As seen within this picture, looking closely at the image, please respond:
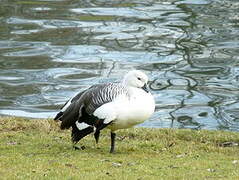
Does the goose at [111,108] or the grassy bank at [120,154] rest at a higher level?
the goose at [111,108]

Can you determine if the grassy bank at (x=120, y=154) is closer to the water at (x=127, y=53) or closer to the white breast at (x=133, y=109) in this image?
the white breast at (x=133, y=109)

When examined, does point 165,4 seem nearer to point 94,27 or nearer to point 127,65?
point 94,27

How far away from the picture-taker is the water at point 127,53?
18312 mm

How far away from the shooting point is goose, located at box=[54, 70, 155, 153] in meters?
10.7

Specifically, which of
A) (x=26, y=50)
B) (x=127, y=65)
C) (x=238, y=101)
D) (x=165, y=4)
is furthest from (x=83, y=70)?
(x=165, y=4)

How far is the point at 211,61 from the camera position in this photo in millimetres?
22406

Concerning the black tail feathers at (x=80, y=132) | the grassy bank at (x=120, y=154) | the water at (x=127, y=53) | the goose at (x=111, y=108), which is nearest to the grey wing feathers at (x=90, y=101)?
the goose at (x=111, y=108)

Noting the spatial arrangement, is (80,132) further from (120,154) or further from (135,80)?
(135,80)

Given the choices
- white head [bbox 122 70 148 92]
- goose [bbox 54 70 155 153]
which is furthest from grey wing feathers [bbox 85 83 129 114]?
white head [bbox 122 70 148 92]

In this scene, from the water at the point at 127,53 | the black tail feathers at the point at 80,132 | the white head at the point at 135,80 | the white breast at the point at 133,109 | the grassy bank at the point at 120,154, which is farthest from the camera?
the water at the point at 127,53

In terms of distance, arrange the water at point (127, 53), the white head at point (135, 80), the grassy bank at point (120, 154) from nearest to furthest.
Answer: the grassy bank at point (120, 154), the white head at point (135, 80), the water at point (127, 53)

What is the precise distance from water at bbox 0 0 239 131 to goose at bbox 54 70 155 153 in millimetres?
5662

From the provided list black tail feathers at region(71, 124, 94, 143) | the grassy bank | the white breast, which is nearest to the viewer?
the grassy bank

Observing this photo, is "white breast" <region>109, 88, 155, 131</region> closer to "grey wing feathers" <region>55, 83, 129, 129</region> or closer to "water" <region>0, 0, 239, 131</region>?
"grey wing feathers" <region>55, 83, 129, 129</region>
